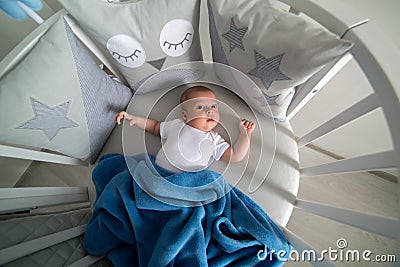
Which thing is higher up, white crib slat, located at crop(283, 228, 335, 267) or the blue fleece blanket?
the blue fleece blanket

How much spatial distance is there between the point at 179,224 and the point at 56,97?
38 cm

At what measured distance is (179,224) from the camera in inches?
22.5

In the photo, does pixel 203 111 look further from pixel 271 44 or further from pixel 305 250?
pixel 305 250

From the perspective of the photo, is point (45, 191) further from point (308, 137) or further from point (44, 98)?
point (308, 137)

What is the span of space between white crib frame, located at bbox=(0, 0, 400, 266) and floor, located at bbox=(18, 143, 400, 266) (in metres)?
0.37

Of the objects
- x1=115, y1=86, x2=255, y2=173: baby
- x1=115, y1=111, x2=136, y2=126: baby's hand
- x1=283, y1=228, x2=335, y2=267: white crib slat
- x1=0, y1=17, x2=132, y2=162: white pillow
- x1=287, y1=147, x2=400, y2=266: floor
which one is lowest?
x1=287, y1=147, x2=400, y2=266: floor

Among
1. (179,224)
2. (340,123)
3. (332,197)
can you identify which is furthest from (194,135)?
(332,197)

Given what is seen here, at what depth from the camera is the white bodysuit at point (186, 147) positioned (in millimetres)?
676

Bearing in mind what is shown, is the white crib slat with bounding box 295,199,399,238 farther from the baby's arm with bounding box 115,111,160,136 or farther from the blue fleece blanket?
the baby's arm with bounding box 115,111,160,136

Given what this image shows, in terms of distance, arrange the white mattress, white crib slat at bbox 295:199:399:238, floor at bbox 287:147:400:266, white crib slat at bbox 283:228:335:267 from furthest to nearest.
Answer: floor at bbox 287:147:400:266 → the white mattress → white crib slat at bbox 283:228:335:267 → white crib slat at bbox 295:199:399:238

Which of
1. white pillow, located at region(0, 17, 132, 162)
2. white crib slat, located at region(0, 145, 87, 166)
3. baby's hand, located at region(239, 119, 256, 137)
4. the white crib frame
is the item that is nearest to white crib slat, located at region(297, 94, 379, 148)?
the white crib frame

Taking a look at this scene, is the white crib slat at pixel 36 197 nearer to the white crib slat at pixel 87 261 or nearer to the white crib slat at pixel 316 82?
the white crib slat at pixel 87 261

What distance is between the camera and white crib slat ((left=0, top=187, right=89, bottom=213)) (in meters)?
0.58

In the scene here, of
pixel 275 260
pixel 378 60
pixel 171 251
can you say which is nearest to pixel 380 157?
pixel 378 60
